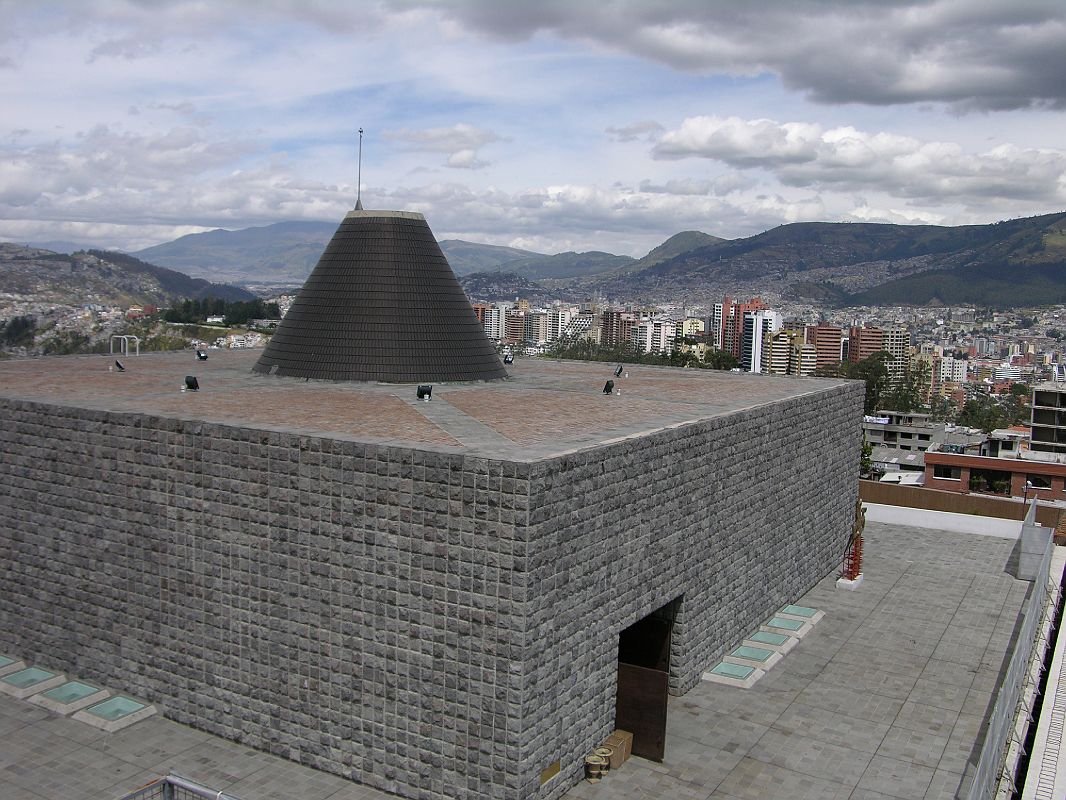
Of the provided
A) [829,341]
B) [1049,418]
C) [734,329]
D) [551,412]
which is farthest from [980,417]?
[551,412]

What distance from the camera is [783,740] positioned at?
1431cm

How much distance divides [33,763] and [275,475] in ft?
16.8

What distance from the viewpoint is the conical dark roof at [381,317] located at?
2202 centimetres

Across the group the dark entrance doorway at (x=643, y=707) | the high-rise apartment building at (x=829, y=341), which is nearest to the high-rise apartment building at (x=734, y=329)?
the high-rise apartment building at (x=829, y=341)

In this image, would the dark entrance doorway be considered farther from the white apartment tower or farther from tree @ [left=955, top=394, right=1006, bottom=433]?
the white apartment tower

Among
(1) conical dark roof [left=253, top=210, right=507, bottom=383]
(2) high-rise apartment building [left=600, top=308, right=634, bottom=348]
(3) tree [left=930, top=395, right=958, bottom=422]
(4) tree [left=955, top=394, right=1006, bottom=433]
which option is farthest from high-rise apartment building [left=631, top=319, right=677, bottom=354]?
(1) conical dark roof [left=253, top=210, right=507, bottom=383]

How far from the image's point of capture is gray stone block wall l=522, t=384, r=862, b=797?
38.9 ft

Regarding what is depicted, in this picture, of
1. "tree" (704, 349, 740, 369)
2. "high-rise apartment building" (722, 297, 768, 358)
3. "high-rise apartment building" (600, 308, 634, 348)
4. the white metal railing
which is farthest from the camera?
"high-rise apartment building" (600, 308, 634, 348)

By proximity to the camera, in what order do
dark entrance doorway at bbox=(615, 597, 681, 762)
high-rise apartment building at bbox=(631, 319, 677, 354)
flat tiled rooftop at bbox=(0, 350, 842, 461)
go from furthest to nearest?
high-rise apartment building at bbox=(631, 319, 677, 354)
flat tiled rooftop at bbox=(0, 350, 842, 461)
dark entrance doorway at bbox=(615, 597, 681, 762)

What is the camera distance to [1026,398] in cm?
11956

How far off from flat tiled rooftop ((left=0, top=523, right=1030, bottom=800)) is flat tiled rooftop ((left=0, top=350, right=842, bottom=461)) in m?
4.80

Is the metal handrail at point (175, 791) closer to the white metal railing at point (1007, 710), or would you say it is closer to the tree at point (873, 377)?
the white metal railing at point (1007, 710)

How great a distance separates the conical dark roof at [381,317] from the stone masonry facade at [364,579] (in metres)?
7.74

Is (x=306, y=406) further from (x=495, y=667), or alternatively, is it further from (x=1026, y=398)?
(x=1026, y=398)
